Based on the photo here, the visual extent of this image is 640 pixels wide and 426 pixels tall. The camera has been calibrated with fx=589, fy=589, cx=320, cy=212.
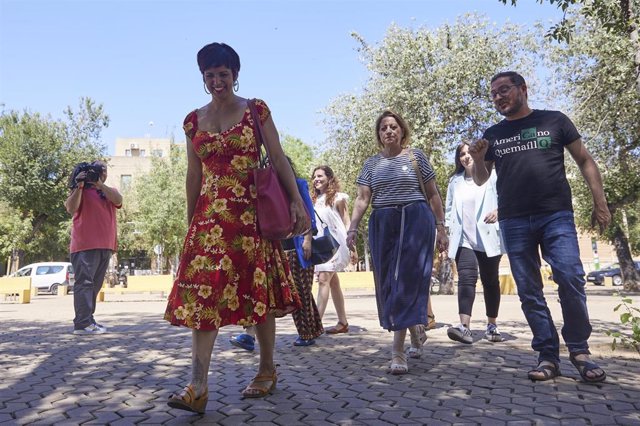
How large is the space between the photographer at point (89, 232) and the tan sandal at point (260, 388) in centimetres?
424

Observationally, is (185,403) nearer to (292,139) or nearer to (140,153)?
(292,139)

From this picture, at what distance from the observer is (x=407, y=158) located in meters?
4.96

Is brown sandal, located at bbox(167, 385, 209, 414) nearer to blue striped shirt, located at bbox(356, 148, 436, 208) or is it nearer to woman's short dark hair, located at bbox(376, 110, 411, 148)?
blue striped shirt, located at bbox(356, 148, 436, 208)

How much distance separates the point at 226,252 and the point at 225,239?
73 mm

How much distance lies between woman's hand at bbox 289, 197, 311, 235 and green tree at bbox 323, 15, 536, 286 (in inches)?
689

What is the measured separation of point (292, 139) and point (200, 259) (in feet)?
154

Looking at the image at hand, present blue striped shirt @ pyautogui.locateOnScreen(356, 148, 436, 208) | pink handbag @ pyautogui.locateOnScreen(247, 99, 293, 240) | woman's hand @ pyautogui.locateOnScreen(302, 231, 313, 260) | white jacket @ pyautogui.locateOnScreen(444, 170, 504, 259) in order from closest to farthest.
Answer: pink handbag @ pyautogui.locateOnScreen(247, 99, 293, 240) < blue striped shirt @ pyautogui.locateOnScreen(356, 148, 436, 208) < woman's hand @ pyautogui.locateOnScreen(302, 231, 313, 260) < white jacket @ pyautogui.locateOnScreen(444, 170, 504, 259)

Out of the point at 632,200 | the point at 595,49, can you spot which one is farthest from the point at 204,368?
the point at 632,200

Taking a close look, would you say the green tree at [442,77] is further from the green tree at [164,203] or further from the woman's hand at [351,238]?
the green tree at [164,203]

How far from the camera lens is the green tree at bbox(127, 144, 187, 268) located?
40.5 meters

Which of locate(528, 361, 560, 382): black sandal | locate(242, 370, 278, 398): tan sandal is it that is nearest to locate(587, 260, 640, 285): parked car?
locate(528, 361, 560, 382): black sandal

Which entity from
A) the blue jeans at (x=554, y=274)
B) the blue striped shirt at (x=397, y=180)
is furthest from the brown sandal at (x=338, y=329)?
the blue jeans at (x=554, y=274)

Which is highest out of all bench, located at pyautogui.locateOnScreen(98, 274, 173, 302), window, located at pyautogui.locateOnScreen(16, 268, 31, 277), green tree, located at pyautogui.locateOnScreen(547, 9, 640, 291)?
green tree, located at pyautogui.locateOnScreen(547, 9, 640, 291)

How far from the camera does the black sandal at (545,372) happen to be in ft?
13.0
